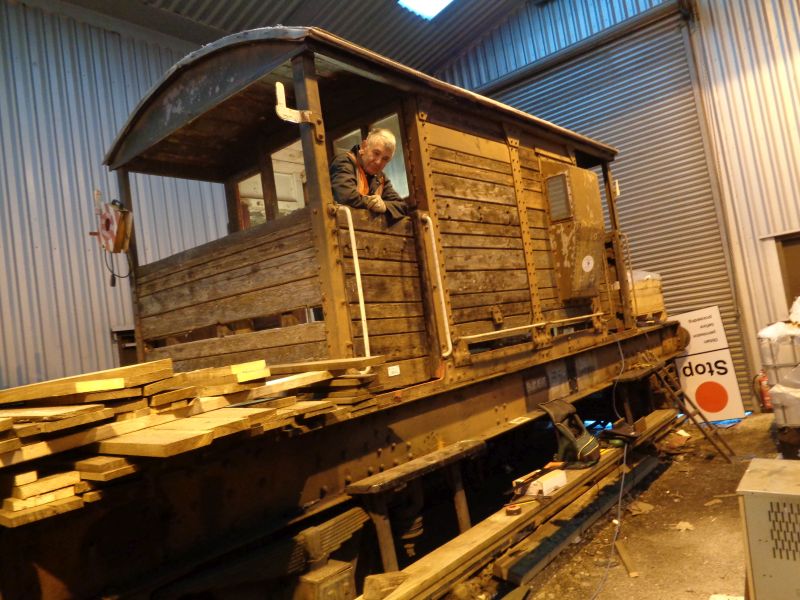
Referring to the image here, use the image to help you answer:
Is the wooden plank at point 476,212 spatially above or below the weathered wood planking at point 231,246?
above

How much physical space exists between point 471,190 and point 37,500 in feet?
12.8

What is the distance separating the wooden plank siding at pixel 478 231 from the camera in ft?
15.2

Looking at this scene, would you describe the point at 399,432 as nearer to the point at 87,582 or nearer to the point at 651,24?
the point at 87,582

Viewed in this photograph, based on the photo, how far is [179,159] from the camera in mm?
5762

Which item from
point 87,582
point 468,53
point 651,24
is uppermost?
point 468,53

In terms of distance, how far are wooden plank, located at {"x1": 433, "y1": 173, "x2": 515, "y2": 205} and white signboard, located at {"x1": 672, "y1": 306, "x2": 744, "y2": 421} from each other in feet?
15.6

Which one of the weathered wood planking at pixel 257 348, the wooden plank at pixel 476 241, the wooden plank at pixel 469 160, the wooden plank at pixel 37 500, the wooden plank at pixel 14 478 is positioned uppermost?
the wooden plank at pixel 469 160

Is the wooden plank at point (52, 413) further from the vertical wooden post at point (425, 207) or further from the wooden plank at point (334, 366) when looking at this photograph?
the vertical wooden post at point (425, 207)

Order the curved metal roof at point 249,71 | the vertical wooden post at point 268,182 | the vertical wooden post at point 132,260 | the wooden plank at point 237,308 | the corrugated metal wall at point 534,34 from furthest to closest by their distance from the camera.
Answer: the corrugated metal wall at point 534,34 < the vertical wooden post at point 268,182 < the vertical wooden post at point 132,260 < the wooden plank at point 237,308 < the curved metal roof at point 249,71

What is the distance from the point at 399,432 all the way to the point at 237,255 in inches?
73.6

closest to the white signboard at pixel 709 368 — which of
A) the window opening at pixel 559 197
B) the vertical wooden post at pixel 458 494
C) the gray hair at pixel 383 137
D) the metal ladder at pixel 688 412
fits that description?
the metal ladder at pixel 688 412

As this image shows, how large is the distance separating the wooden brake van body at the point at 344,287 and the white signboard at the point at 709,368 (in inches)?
105

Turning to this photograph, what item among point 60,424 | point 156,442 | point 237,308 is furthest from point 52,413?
point 237,308

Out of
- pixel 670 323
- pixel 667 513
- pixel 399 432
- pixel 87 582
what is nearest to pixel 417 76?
pixel 399 432
